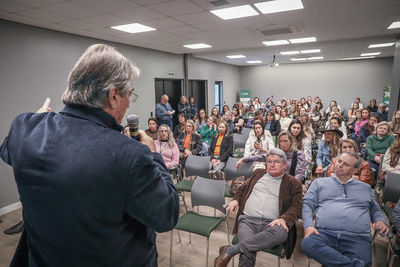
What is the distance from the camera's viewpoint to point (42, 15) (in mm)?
3764

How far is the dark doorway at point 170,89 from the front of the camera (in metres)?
8.16

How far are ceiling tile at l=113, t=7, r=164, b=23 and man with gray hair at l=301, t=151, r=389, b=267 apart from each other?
3.34m

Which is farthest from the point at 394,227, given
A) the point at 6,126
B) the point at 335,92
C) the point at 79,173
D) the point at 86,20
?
the point at 335,92

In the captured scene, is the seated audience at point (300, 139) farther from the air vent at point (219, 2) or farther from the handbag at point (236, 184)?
the air vent at point (219, 2)

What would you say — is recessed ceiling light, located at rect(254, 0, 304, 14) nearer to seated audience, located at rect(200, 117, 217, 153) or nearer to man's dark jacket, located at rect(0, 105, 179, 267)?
seated audience, located at rect(200, 117, 217, 153)

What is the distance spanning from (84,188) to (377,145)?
4.95 m

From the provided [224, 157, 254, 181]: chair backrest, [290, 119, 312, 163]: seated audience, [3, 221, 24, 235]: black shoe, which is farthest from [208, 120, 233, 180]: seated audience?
[3, 221, 24, 235]: black shoe

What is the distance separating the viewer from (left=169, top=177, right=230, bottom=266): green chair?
2484 millimetres

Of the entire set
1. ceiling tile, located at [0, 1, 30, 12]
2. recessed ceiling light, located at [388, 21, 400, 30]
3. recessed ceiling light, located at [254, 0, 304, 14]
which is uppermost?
recessed ceiling light, located at [388, 21, 400, 30]

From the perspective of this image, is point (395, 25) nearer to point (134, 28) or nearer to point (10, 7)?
point (134, 28)

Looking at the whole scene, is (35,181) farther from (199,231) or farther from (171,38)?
(171,38)

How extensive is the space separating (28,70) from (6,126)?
1.03 m

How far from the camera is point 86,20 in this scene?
13.5ft

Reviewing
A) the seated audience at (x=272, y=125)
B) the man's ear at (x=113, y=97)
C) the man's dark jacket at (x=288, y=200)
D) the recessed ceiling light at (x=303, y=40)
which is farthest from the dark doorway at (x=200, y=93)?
the man's ear at (x=113, y=97)
